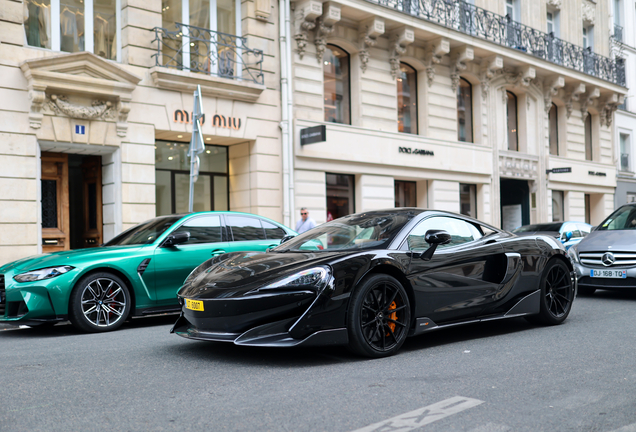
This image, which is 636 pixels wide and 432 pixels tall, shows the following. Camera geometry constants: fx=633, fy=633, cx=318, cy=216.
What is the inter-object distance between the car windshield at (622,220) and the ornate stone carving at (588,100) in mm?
17466

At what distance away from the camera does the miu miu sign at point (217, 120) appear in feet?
48.7

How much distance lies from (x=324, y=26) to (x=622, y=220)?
31.9 feet

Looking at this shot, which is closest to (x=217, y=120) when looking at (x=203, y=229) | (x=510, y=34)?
(x=203, y=229)

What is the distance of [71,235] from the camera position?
48.8 ft

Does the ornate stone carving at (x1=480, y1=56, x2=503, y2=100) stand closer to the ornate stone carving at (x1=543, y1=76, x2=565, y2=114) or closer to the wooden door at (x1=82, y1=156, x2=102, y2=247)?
the ornate stone carving at (x1=543, y1=76, x2=565, y2=114)

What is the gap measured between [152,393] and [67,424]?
2.35 feet

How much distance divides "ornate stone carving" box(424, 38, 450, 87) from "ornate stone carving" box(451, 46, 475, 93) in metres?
0.58

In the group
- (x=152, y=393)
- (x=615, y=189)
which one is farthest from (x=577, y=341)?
(x=615, y=189)

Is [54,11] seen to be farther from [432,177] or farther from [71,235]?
[432,177]

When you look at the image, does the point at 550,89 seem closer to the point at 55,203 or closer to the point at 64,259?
the point at 55,203

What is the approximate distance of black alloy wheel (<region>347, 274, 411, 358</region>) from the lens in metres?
5.09

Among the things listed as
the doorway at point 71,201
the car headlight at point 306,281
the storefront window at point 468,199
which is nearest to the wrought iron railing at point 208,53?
the doorway at point 71,201

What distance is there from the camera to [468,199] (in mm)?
22359

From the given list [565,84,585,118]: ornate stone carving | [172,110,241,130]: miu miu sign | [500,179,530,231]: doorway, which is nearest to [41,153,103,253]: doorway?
[172,110,241,130]: miu miu sign
